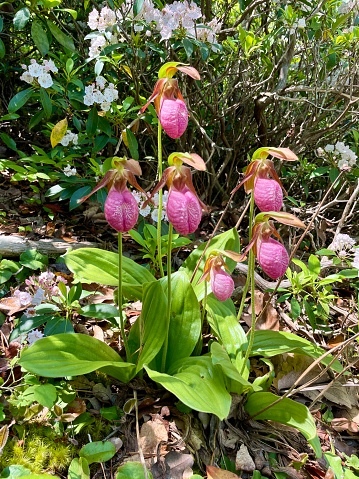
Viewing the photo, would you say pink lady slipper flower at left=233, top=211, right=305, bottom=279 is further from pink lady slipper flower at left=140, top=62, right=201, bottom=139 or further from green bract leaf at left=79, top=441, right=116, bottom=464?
green bract leaf at left=79, top=441, right=116, bottom=464

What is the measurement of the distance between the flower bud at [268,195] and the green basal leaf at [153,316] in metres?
0.45

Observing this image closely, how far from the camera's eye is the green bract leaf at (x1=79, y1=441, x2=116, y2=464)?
1201 mm

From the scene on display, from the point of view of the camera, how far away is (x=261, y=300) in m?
1.99

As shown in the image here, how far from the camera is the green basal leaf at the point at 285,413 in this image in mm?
1245

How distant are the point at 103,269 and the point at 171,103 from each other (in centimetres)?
69

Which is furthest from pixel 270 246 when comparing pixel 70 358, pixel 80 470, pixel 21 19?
pixel 21 19

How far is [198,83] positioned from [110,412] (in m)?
1.96

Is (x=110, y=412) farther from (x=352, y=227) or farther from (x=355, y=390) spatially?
(x=352, y=227)

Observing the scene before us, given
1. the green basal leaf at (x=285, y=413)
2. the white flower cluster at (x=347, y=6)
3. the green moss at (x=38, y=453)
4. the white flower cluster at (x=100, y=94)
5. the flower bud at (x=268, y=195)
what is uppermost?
the white flower cluster at (x=347, y=6)

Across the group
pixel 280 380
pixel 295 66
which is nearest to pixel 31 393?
pixel 280 380

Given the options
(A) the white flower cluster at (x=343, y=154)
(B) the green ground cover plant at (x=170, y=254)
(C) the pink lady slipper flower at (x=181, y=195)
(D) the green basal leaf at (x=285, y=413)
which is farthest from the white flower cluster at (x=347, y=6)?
(D) the green basal leaf at (x=285, y=413)

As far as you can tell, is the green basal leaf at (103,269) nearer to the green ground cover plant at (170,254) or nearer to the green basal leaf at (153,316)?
the green ground cover plant at (170,254)

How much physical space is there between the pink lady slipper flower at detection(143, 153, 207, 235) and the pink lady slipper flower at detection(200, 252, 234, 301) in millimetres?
160

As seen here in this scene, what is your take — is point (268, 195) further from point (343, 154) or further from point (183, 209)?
point (343, 154)
